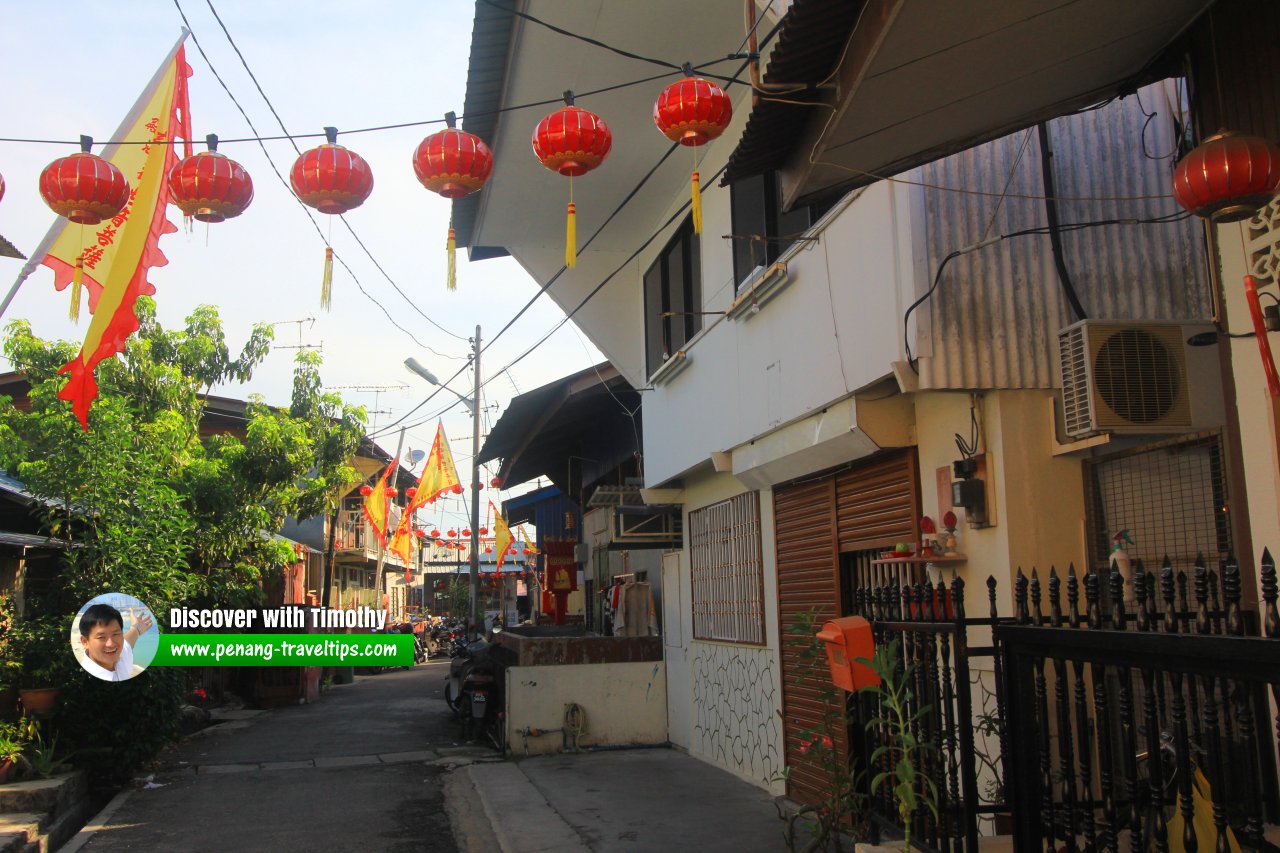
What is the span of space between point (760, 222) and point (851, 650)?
5635mm

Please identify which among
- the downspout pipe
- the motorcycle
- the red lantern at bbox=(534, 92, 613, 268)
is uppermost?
the red lantern at bbox=(534, 92, 613, 268)

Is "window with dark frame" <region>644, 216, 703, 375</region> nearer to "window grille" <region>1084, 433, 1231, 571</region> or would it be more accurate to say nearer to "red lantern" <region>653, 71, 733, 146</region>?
"red lantern" <region>653, 71, 733, 146</region>

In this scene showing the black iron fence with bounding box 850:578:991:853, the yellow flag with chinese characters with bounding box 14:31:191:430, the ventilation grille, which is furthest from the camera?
the yellow flag with chinese characters with bounding box 14:31:191:430

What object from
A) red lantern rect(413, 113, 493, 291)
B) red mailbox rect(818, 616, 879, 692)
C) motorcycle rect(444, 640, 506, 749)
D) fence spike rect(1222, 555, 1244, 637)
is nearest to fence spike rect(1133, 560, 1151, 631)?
fence spike rect(1222, 555, 1244, 637)

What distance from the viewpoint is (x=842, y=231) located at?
24.1 feet

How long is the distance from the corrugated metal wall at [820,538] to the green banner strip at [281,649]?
7.26 meters

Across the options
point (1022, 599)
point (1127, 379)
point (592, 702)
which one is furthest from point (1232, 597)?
point (592, 702)

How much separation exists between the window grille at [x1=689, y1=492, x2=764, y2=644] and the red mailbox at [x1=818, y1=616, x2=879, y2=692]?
18.0ft

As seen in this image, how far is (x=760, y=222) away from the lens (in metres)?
9.55

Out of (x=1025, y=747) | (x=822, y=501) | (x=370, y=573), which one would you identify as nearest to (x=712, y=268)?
(x=822, y=501)

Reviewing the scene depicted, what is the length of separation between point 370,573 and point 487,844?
37.1 meters

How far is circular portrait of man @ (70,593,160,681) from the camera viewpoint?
11008 millimetres

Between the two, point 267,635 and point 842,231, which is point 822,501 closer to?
point 842,231

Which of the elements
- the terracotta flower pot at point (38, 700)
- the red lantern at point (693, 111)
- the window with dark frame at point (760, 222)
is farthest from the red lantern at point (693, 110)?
the terracotta flower pot at point (38, 700)
